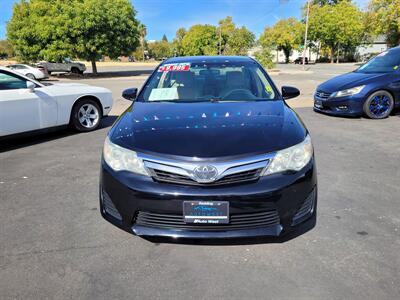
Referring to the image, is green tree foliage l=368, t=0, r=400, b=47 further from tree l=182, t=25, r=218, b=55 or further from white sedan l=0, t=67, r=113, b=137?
white sedan l=0, t=67, r=113, b=137

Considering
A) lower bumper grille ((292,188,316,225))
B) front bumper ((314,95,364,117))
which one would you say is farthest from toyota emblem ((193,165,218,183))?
front bumper ((314,95,364,117))

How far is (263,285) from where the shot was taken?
8.18 feet

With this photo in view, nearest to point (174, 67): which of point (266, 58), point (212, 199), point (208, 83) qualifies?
point (208, 83)

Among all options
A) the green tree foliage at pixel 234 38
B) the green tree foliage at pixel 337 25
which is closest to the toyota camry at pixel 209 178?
the green tree foliage at pixel 234 38

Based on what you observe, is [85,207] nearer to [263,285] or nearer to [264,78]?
[263,285]

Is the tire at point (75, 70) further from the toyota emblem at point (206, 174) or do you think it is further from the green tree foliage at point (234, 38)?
the toyota emblem at point (206, 174)

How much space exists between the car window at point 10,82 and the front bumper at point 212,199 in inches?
172

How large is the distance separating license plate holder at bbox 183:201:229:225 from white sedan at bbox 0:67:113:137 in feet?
15.5

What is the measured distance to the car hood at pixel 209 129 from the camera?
8.43ft

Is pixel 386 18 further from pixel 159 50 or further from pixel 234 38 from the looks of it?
pixel 159 50

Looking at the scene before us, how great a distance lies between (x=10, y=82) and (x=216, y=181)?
5116 millimetres

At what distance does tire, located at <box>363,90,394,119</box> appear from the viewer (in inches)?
323

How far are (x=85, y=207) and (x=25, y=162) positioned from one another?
2.22 m

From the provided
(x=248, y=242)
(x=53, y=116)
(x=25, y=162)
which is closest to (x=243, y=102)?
(x=248, y=242)
